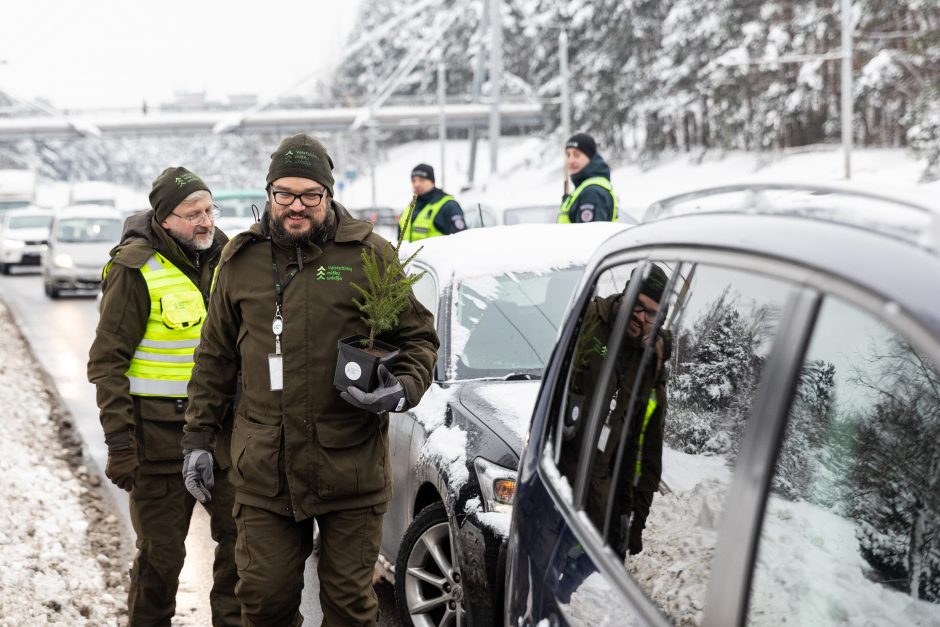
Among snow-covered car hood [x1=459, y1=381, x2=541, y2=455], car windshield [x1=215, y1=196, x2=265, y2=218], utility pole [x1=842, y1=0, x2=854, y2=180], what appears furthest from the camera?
utility pole [x1=842, y1=0, x2=854, y2=180]

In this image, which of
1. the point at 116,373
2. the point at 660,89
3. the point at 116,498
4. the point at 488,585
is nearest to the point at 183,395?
the point at 116,373

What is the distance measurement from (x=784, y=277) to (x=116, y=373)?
3617 millimetres

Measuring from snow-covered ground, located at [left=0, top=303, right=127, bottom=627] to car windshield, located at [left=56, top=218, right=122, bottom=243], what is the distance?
1373 centimetres

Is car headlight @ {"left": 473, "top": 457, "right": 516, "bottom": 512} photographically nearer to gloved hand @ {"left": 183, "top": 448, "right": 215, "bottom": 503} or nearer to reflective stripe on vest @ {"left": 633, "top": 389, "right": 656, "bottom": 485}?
gloved hand @ {"left": 183, "top": 448, "right": 215, "bottom": 503}

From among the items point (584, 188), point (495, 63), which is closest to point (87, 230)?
point (584, 188)

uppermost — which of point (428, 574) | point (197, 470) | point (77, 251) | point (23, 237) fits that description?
point (197, 470)

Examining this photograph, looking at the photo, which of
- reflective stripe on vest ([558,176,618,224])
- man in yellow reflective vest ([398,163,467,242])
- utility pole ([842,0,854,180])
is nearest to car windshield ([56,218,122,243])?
man in yellow reflective vest ([398,163,467,242])

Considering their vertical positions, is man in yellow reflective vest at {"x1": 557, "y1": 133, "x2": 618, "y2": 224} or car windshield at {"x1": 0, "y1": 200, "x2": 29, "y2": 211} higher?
man in yellow reflective vest at {"x1": 557, "y1": 133, "x2": 618, "y2": 224}

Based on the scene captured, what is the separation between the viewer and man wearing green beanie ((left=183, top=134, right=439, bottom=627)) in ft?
12.6

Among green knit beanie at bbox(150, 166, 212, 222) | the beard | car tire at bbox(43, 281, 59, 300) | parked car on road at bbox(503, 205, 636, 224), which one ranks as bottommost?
car tire at bbox(43, 281, 59, 300)

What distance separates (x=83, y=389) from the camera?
12734 millimetres

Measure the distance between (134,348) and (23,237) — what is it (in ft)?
97.1

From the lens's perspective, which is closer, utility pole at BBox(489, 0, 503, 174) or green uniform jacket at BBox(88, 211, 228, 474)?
green uniform jacket at BBox(88, 211, 228, 474)

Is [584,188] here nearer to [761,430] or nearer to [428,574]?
[428,574]
